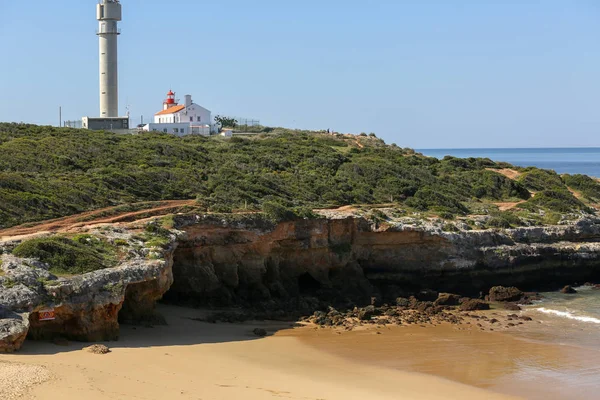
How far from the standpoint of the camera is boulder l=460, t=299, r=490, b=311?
31266 millimetres

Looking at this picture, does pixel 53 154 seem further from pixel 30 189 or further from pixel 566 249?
pixel 566 249

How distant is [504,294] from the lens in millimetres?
33438

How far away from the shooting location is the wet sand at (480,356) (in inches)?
849

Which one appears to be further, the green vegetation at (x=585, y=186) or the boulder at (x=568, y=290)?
the green vegetation at (x=585, y=186)

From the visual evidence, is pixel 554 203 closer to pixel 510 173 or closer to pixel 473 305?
pixel 473 305

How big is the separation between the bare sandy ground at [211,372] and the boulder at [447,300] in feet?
29.5

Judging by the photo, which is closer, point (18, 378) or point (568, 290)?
point (18, 378)

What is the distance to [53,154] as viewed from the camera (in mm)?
39875

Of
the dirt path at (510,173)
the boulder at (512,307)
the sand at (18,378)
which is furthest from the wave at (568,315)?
the dirt path at (510,173)

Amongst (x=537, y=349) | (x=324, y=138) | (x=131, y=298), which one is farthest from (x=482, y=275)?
(x=324, y=138)

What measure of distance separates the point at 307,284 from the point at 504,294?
840cm

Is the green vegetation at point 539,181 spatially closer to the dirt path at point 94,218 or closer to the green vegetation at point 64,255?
the dirt path at point 94,218

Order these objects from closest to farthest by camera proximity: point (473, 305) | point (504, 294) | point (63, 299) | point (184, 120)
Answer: point (63, 299)
point (473, 305)
point (504, 294)
point (184, 120)

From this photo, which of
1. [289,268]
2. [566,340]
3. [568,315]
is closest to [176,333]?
[289,268]
